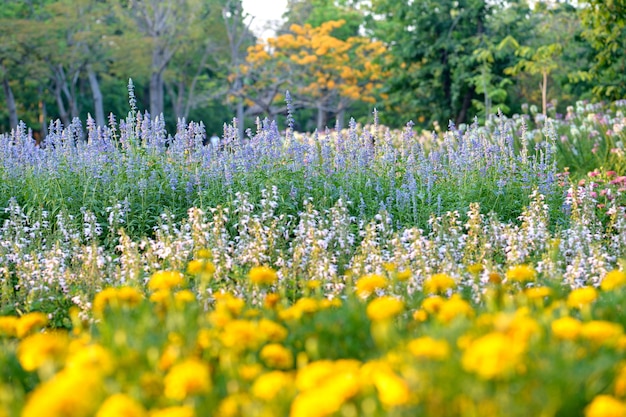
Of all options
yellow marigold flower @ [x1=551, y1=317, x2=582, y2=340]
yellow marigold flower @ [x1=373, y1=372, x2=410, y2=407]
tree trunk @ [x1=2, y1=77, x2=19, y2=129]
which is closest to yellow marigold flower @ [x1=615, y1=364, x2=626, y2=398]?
yellow marigold flower @ [x1=551, y1=317, x2=582, y2=340]

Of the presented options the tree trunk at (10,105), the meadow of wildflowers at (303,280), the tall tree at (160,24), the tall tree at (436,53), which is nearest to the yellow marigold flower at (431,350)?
the meadow of wildflowers at (303,280)

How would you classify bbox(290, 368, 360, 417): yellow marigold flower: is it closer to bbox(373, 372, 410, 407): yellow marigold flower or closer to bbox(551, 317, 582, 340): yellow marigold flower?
bbox(373, 372, 410, 407): yellow marigold flower

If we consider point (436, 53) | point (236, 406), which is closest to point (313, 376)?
point (236, 406)

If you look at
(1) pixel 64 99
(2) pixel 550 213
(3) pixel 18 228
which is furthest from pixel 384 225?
(1) pixel 64 99

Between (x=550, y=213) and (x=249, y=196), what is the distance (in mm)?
2758

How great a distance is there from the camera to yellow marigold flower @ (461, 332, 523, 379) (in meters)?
1.70

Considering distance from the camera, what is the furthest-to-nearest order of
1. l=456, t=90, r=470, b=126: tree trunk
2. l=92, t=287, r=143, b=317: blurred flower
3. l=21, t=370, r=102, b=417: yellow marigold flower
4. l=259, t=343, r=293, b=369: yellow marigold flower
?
l=456, t=90, r=470, b=126: tree trunk
l=92, t=287, r=143, b=317: blurred flower
l=259, t=343, r=293, b=369: yellow marigold flower
l=21, t=370, r=102, b=417: yellow marigold flower

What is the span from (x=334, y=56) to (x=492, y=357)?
26353 millimetres

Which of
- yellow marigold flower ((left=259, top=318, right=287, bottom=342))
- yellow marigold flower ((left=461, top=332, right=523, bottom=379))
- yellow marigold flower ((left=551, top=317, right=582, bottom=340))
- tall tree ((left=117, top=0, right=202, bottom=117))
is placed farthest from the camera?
tall tree ((left=117, top=0, right=202, bottom=117))

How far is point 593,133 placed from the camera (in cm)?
1115

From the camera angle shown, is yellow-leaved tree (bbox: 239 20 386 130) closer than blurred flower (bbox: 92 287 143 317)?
No

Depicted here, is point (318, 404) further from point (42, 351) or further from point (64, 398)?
point (42, 351)

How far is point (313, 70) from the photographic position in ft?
93.2

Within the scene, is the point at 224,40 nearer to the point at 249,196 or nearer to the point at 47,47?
the point at 47,47
